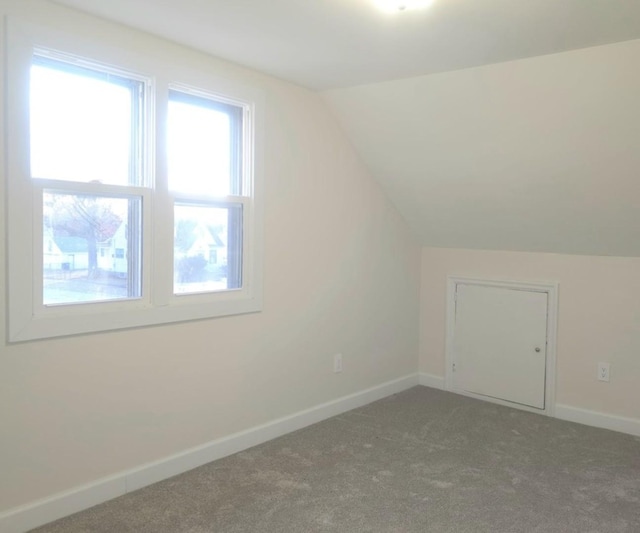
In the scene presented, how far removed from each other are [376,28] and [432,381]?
2.92 meters

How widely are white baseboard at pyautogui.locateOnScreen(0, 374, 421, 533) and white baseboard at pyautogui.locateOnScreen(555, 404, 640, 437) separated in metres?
1.34

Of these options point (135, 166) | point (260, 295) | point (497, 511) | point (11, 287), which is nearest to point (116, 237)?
point (135, 166)

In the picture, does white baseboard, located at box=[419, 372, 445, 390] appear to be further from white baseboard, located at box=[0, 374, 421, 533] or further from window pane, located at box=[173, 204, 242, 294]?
window pane, located at box=[173, 204, 242, 294]

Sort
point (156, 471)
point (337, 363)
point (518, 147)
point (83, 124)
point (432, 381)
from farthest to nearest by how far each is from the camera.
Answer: point (432, 381) < point (337, 363) < point (518, 147) < point (156, 471) < point (83, 124)

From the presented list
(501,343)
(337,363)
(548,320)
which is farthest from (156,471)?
(548,320)

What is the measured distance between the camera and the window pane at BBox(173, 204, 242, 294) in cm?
287

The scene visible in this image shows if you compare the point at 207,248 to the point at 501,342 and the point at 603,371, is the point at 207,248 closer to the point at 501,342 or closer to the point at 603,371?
the point at 501,342

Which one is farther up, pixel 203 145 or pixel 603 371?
pixel 203 145

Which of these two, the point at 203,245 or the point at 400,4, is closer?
the point at 400,4

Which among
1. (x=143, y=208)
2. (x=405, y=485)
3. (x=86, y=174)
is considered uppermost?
(x=86, y=174)

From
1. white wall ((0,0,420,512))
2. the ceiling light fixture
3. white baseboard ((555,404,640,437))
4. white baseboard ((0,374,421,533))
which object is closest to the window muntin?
white wall ((0,0,420,512))

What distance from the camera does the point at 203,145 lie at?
2965mm

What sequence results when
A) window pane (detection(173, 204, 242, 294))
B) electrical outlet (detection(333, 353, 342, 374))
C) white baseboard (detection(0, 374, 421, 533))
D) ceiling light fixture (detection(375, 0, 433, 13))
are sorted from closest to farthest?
ceiling light fixture (detection(375, 0, 433, 13)) → white baseboard (detection(0, 374, 421, 533)) → window pane (detection(173, 204, 242, 294)) → electrical outlet (detection(333, 353, 342, 374))

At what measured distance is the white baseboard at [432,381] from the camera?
4422 millimetres
